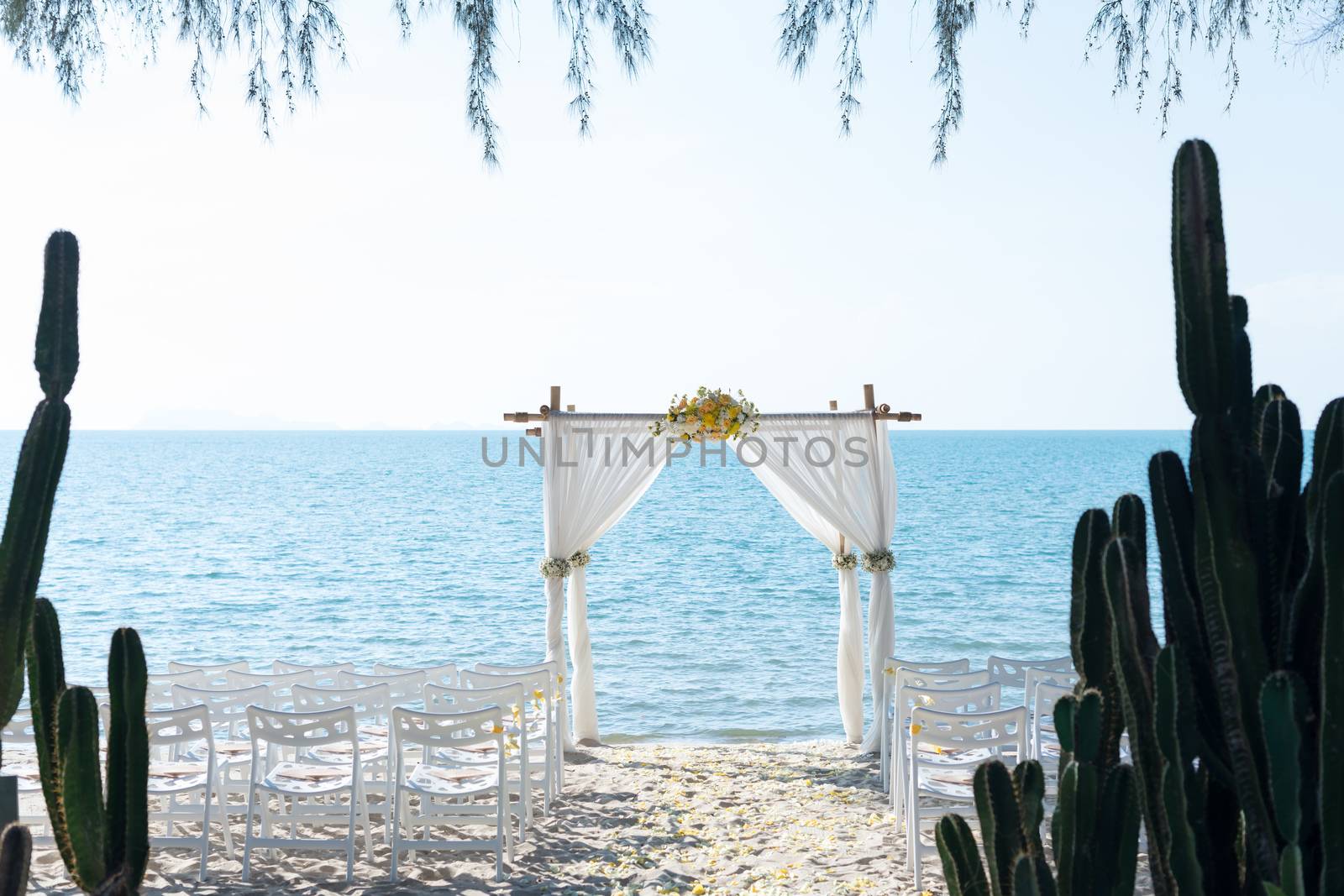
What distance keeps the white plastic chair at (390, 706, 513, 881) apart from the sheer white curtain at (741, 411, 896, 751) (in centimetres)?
300

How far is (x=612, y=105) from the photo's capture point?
3818 millimetres

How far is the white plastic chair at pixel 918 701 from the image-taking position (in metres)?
5.21

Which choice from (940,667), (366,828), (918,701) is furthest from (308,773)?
(940,667)

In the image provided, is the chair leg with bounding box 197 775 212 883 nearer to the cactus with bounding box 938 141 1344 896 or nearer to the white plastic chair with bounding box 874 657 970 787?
the white plastic chair with bounding box 874 657 970 787

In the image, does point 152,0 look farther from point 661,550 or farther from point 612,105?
point 661,550

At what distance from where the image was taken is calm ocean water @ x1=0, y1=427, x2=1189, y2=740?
55.2 ft

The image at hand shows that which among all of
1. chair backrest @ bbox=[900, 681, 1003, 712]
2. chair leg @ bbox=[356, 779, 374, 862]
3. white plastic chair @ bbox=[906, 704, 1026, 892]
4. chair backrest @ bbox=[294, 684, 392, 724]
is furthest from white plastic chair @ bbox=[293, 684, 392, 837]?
chair backrest @ bbox=[900, 681, 1003, 712]

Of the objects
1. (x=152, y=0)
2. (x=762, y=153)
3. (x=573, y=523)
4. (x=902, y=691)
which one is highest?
(x=762, y=153)

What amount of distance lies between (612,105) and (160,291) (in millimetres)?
52564

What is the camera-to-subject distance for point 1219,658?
180cm

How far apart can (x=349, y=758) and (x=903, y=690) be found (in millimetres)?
2860

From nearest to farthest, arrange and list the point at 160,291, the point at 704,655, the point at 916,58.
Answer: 1. the point at 916,58
2. the point at 704,655
3. the point at 160,291

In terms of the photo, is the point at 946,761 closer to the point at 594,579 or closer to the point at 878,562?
the point at 878,562

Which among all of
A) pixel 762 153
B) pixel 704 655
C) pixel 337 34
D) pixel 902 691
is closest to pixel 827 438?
pixel 902 691
